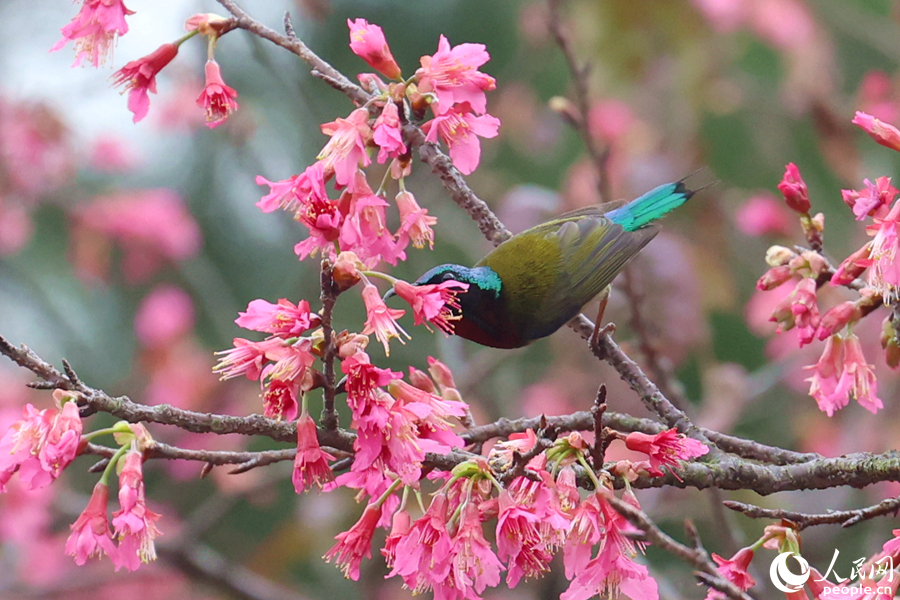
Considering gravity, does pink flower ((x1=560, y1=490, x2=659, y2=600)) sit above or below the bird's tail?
below

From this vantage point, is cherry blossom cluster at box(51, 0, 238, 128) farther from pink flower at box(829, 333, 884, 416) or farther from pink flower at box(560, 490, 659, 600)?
pink flower at box(829, 333, 884, 416)

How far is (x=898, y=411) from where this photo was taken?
4121 millimetres

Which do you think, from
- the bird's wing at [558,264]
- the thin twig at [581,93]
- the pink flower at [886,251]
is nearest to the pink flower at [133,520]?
the bird's wing at [558,264]

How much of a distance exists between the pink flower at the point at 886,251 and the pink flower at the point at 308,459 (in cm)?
89

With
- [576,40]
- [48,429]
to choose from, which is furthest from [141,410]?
[576,40]

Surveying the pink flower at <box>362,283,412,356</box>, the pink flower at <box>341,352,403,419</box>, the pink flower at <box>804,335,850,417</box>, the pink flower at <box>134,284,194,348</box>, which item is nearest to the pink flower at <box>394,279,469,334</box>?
the pink flower at <box>362,283,412,356</box>

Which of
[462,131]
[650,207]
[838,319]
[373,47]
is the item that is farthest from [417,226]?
[650,207]

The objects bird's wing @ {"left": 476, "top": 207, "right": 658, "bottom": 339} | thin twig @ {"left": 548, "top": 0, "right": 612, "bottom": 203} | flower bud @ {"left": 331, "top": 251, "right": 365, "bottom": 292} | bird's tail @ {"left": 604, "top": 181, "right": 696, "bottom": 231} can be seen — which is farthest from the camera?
bird's tail @ {"left": 604, "top": 181, "right": 696, "bottom": 231}

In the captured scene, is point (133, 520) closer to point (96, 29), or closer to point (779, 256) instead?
point (96, 29)

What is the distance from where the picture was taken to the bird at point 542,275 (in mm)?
2096

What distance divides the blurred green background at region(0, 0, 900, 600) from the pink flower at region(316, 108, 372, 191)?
1585mm

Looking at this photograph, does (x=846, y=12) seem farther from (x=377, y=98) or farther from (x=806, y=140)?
(x=377, y=98)

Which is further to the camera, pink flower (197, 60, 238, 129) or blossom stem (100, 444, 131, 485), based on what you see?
pink flower (197, 60, 238, 129)

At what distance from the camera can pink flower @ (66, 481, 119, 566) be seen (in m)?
1.36
